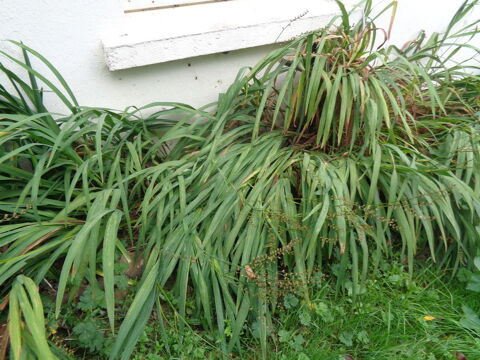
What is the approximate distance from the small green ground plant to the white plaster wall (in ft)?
0.31

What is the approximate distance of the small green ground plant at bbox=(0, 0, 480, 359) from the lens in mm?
1591

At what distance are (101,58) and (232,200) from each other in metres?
0.89

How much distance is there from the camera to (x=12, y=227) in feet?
5.20

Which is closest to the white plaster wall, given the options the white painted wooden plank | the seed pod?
the white painted wooden plank

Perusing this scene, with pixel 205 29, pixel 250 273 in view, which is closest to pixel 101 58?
pixel 205 29

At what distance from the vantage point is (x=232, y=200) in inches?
69.6

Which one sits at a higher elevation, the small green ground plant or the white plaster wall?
the white plaster wall

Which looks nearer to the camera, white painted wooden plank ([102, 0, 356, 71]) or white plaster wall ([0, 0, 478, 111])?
white plaster wall ([0, 0, 478, 111])

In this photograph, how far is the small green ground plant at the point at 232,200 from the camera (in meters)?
1.59

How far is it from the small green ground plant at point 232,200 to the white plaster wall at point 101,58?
9cm

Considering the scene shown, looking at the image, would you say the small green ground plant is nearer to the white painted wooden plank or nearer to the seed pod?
the seed pod

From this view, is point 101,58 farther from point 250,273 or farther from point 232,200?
point 250,273

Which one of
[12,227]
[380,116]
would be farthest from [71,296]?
[380,116]

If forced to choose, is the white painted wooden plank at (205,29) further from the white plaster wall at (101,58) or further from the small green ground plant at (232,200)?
the small green ground plant at (232,200)
